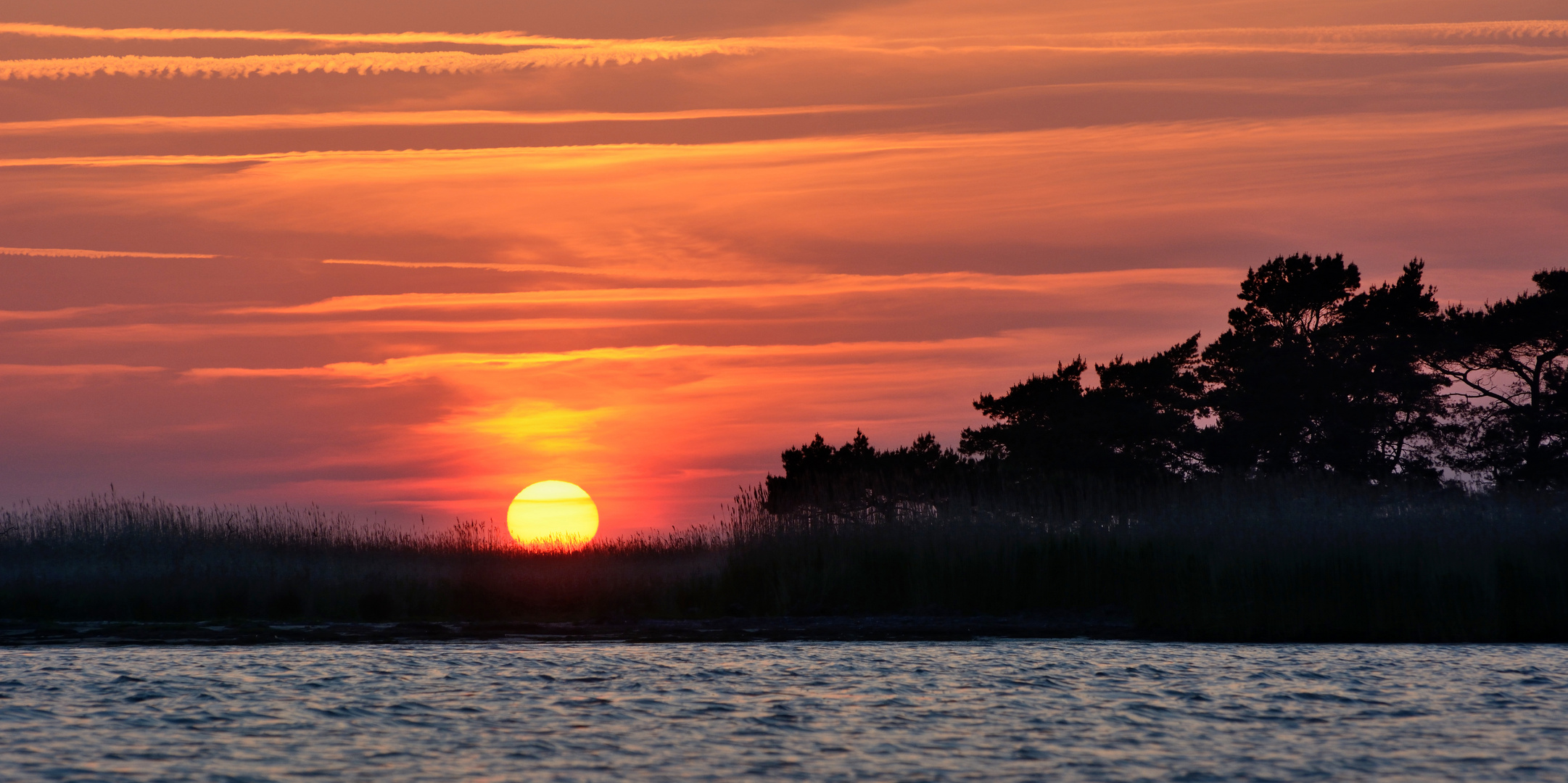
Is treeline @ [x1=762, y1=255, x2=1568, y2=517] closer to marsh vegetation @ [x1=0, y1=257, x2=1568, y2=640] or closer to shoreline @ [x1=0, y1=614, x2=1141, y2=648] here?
marsh vegetation @ [x1=0, y1=257, x2=1568, y2=640]

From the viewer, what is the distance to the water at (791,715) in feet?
32.2

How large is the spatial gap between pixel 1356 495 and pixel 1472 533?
323 cm

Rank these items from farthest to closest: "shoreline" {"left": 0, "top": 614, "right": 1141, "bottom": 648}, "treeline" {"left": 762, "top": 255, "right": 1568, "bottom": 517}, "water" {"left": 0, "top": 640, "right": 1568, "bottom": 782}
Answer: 1. "treeline" {"left": 762, "top": 255, "right": 1568, "bottom": 517}
2. "shoreline" {"left": 0, "top": 614, "right": 1141, "bottom": 648}
3. "water" {"left": 0, "top": 640, "right": 1568, "bottom": 782}

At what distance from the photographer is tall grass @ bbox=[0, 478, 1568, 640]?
20984 mm

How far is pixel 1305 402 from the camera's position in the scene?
39250mm

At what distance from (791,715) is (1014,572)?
37.7 feet

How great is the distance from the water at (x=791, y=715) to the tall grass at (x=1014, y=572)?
11.4ft

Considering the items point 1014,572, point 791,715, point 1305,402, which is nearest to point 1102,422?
point 1305,402

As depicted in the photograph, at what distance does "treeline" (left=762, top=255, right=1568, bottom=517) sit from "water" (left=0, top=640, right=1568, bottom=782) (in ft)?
69.8

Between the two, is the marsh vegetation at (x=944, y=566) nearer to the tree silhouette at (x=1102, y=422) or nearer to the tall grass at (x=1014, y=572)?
the tall grass at (x=1014, y=572)

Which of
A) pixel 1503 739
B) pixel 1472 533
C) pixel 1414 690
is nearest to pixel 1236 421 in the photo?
pixel 1472 533

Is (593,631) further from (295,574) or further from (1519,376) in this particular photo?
(1519,376)

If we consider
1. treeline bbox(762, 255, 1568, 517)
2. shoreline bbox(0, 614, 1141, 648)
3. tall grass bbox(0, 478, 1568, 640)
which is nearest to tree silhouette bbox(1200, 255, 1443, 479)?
treeline bbox(762, 255, 1568, 517)

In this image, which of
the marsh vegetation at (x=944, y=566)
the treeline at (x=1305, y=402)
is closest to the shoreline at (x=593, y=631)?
the marsh vegetation at (x=944, y=566)
